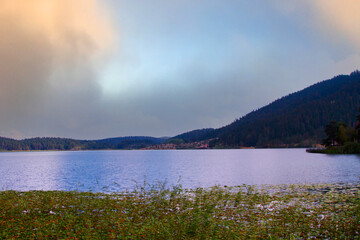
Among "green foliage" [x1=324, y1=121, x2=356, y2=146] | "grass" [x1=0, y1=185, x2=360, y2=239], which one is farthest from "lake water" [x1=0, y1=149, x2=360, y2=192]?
"green foliage" [x1=324, y1=121, x2=356, y2=146]

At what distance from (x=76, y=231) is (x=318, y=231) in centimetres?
1131

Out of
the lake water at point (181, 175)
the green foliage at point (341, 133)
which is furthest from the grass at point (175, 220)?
the green foliage at point (341, 133)

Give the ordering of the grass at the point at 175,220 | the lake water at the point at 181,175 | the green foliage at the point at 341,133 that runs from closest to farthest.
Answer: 1. the grass at the point at 175,220
2. the lake water at the point at 181,175
3. the green foliage at the point at 341,133

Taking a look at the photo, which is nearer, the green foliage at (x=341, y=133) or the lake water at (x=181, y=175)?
the lake water at (x=181, y=175)

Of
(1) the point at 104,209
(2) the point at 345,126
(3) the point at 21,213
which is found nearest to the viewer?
(3) the point at 21,213

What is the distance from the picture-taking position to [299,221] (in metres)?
→ 15.7

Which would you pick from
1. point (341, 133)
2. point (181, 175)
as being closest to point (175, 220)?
point (181, 175)

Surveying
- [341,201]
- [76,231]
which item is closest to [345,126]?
[341,201]

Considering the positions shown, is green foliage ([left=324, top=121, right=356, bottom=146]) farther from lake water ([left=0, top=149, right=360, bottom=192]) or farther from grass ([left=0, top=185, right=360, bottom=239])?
grass ([left=0, top=185, right=360, bottom=239])

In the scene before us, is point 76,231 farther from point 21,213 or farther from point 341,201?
point 341,201

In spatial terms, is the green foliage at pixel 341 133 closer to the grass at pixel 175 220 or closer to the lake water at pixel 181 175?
the lake water at pixel 181 175

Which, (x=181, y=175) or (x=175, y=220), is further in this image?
(x=181, y=175)

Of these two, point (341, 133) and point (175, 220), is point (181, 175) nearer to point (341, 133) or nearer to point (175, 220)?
point (175, 220)

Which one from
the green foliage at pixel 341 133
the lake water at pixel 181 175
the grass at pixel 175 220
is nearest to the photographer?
the grass at pixel 175 220
